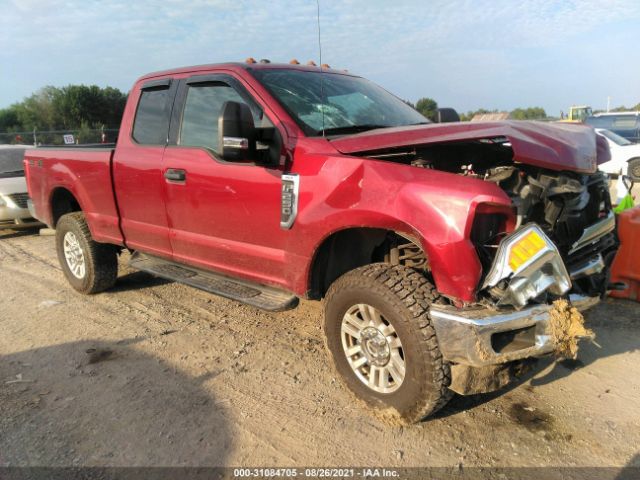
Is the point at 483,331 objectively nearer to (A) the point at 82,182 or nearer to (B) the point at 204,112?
(B) the point at 204,112

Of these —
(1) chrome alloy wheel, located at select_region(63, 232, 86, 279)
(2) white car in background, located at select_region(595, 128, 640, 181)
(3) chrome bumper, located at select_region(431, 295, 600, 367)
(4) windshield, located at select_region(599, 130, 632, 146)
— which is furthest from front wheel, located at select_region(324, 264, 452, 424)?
(4) windshield, located at select_region(599, 130, 632, 146)

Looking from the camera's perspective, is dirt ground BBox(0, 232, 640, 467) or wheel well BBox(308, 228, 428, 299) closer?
dirt ground BBox(0, 232, 640, 467)

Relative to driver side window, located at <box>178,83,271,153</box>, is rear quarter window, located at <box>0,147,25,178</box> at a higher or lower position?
lower

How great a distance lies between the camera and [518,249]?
2.42 meters

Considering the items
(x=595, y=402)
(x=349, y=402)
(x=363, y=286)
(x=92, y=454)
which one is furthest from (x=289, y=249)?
(x=595, y=402)

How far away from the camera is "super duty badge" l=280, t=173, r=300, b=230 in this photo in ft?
10.3

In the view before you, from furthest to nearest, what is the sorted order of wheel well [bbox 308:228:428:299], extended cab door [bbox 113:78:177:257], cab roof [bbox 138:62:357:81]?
extended cab door [bbox 113:78:177:257]
cab roof [bbox 138:62:357:81]
wheel well [bbox 308:228:428:299]

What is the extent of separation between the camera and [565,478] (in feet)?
8.02

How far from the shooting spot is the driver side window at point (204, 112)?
3.76 metres

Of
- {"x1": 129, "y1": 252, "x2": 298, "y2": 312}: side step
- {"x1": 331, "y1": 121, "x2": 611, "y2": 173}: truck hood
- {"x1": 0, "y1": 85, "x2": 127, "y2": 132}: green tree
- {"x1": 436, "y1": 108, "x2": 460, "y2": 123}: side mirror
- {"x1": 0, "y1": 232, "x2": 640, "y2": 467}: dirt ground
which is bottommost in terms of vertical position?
{"x1": 0, "y1": 232, "x2": 640, "y2": 467}: dirt ground

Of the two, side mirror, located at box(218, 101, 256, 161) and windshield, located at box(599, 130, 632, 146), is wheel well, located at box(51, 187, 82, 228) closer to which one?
side mirror, located at box(218, 101, 256, 161)

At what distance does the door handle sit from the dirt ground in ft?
4.25

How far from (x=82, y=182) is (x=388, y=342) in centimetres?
363

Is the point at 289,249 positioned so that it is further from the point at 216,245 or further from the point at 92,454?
the point at 92,454
